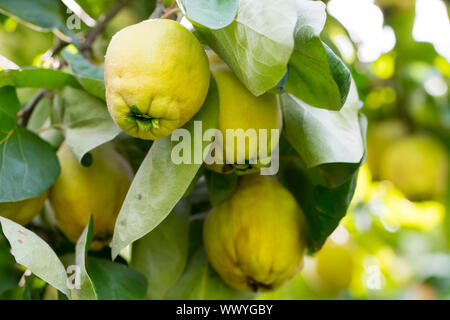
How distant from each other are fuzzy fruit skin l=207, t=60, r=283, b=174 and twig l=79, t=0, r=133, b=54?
0.40m

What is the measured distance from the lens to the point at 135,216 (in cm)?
65

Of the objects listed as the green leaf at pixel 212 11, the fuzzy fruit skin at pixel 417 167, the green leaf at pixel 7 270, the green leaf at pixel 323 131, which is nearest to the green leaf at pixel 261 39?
the green leaf at pixel 212 11

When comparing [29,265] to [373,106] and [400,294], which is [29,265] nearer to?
[373,106]

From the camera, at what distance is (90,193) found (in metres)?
0.80

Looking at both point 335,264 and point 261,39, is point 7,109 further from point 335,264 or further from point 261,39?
point 335,264

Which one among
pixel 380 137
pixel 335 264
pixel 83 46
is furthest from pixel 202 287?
pixel 380 137

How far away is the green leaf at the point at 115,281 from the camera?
790mm

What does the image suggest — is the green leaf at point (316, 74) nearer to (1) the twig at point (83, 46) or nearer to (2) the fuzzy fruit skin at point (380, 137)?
(1) the twig at point (83, 46)

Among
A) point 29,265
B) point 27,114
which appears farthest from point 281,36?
point 27,114

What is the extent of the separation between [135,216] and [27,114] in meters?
0.34

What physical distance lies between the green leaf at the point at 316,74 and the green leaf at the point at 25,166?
0.34 metres

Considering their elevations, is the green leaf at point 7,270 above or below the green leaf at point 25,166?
below

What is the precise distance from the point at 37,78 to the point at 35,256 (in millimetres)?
267

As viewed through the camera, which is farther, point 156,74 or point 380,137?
point 380,137
